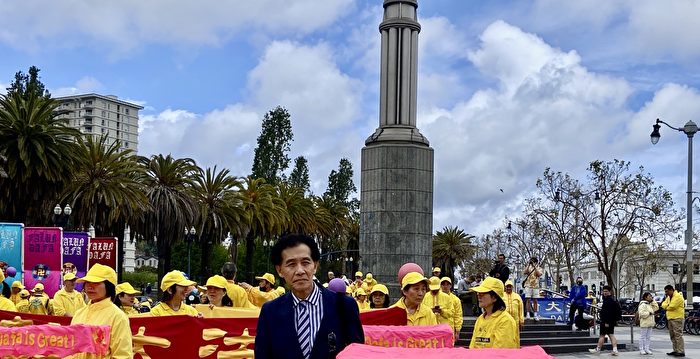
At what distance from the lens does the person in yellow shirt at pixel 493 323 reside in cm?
779

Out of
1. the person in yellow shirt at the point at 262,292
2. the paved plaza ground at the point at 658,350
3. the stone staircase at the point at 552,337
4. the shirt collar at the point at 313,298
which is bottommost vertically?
the paved plaza ground at the point at 658,350

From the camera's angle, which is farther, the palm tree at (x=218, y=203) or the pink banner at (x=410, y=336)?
the palm tree at (x=218, y=203)

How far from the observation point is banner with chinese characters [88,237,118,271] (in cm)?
2395

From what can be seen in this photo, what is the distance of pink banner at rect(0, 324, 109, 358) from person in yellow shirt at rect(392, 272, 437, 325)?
3328 millimetres

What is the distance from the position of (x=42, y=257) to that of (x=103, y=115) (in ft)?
564

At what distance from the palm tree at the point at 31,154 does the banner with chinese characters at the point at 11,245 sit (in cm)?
1114

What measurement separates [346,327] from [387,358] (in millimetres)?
641

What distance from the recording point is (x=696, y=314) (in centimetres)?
3356

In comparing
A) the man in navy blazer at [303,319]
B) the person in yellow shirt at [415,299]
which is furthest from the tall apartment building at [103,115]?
the man in navy blazer at [303,319]

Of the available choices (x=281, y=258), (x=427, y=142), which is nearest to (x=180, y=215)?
(x=427, y=142)

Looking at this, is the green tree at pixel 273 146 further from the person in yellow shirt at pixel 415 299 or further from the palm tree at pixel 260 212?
the person in yellow shirt at pixel 415 299

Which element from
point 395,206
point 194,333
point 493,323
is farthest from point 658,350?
point 493,323

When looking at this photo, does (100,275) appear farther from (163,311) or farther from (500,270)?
(500,270)

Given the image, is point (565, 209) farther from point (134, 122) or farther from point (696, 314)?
point (134, 122)
